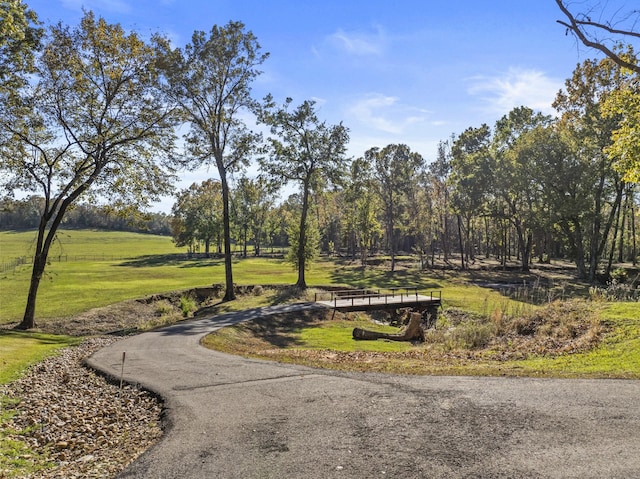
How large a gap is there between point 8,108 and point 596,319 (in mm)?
28386

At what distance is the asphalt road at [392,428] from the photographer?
666 centimetres

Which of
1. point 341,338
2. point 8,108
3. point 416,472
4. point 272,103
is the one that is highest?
point 272,103

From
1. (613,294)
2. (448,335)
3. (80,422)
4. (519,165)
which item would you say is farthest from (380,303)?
(519,165)

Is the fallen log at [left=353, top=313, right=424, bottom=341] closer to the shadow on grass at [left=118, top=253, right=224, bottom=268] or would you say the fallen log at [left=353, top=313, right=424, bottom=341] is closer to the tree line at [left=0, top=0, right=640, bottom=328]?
the tree line at [left=0, top=0, right=640, bottom=328]

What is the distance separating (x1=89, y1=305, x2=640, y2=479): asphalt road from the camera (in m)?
6.66

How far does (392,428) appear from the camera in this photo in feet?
26.6

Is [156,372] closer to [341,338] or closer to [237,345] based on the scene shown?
[237,345]

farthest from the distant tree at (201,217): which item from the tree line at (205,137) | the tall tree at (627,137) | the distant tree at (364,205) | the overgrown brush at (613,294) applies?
the tall tree at (627,137)

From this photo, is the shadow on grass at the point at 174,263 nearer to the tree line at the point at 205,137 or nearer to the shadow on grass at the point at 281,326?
the tree line at the point at 205,137

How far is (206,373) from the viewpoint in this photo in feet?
42.6

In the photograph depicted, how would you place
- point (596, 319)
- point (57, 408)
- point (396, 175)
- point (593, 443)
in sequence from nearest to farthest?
point (593, 443)
point (57, 408)
point (596, 319)
point (396, 175)

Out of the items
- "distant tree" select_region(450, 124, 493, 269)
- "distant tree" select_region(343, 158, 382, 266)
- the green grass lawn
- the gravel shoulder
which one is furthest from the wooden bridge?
"distant tree" select_region(450, 124, 493, 269)

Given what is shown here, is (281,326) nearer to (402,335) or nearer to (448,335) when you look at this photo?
(402,335)

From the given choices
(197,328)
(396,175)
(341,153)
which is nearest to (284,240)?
(396,175)
